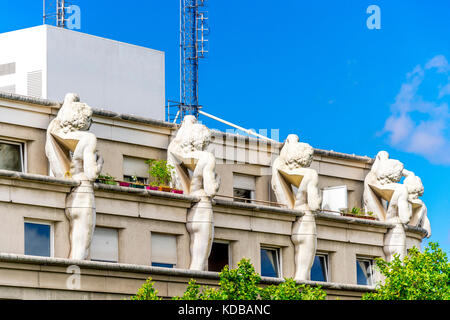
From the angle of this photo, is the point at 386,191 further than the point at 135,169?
Yes

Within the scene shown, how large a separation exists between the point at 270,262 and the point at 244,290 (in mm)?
9139

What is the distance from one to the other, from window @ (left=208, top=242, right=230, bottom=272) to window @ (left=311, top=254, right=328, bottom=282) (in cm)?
464

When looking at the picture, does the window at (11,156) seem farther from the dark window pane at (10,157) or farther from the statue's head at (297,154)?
the statue's head at (297,154)

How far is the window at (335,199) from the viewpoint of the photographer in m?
53.6

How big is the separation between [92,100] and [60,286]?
38.2ft

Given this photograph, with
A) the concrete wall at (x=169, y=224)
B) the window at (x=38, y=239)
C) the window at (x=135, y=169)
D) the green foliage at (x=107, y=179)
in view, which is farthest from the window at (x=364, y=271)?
the window at (x=38, y=239)

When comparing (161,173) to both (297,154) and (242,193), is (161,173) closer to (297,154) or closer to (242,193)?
(242,193)

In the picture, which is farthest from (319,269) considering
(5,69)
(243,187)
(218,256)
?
(5,69)

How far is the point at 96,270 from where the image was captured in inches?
1693

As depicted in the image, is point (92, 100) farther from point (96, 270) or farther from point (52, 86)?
point (96, 270)

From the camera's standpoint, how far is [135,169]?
48219 mm

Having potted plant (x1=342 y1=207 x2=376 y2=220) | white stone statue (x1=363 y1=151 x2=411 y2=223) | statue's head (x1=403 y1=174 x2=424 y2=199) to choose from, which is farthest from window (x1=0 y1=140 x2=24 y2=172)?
statue's head (x1=403 y1=174 x2=424 y2=199)

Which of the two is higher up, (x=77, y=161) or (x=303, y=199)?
(x=303, y=199)

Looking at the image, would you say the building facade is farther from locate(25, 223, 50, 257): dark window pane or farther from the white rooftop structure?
the white rooftop structure
